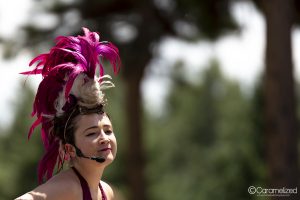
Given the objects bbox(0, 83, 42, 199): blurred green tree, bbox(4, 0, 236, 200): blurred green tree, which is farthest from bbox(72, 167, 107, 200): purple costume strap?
bbox(0, 83, 42, 199): blurred green tree

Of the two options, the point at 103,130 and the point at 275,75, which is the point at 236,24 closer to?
the point at 275,75

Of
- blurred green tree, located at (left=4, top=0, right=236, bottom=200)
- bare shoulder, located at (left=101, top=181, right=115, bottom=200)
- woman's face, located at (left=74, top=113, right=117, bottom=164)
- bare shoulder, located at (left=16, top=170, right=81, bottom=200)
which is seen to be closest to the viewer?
bare shoulder, located at (left=16, top=170, right=81, bottom=200)

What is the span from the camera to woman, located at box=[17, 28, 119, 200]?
13.8 ft

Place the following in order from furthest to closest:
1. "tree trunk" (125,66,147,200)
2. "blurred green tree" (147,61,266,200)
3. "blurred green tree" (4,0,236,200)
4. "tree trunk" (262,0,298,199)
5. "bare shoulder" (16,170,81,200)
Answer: "blurred green tree" (147,61,266,200), "tree trunk" (125,66,147,200), "blurred green tree" (4,0,236,200), "tree trunk" (262,0,298,199), "bare shoulder" (16,170,81,200)

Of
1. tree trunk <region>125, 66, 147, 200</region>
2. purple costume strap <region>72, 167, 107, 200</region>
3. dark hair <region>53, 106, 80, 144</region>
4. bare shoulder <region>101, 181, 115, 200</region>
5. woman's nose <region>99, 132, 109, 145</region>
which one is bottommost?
tree trunk <region>125, 66, 147, 200</region>

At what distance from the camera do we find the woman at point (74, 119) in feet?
13.8

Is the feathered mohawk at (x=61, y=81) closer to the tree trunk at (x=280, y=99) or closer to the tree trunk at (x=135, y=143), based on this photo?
the tree trunk at (x=280, y=99)

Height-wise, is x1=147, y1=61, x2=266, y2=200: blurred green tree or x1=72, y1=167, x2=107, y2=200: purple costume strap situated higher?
x1=72, y1=167, x2=107, y2=200: purple costume strap

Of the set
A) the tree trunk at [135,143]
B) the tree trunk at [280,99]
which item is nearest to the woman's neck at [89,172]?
the tree trunk at [280,99]

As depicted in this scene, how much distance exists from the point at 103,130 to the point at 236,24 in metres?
12.4

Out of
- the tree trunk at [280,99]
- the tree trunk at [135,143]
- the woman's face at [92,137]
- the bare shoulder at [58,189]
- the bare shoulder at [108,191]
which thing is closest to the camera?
the bare shoulder at [58,189]

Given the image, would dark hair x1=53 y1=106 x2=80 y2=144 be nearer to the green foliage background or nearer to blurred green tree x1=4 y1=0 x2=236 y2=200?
blurred green tree x1=4 y1=0 x2=236 y2=200

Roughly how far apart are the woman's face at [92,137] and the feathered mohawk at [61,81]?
14 centimetres

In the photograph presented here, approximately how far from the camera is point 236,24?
1625 centimetres
